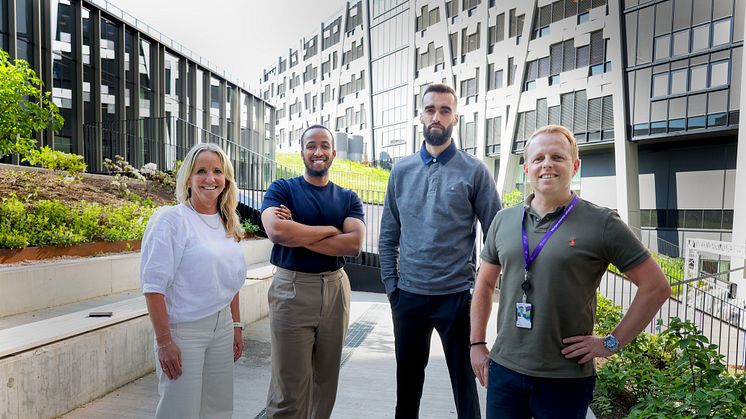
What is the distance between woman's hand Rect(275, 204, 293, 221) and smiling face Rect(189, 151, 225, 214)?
424 mm

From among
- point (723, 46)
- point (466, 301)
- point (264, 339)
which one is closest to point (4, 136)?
point (264, 339)

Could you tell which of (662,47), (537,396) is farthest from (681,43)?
(537,396)

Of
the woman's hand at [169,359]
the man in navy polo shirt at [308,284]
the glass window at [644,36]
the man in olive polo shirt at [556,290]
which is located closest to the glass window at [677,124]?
the glass window at [644,36]

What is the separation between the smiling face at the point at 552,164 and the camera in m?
1.92

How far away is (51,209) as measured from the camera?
6.23 metres

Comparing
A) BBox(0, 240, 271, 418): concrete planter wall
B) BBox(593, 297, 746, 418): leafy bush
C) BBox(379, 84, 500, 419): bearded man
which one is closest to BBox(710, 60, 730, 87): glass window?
BBox(593, 297, 746, 418): leafy bush

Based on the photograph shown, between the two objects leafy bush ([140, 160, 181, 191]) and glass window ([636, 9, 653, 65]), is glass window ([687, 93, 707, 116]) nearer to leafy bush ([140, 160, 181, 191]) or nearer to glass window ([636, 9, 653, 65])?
glass window ([636, 9, 653, 65])

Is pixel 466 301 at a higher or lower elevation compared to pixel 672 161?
lower

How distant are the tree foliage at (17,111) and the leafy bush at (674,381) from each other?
25.1 ft

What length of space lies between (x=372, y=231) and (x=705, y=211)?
14.9 m

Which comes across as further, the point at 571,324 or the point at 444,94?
the point at 444,94

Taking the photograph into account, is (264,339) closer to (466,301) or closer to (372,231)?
(466,301)

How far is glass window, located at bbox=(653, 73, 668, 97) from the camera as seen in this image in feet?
61.1

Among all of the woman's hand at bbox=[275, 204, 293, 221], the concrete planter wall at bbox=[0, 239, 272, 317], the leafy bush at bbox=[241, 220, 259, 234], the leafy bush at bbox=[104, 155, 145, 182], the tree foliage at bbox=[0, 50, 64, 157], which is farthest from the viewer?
the leafy bush at bbox=[104, 155, 145, 182]
